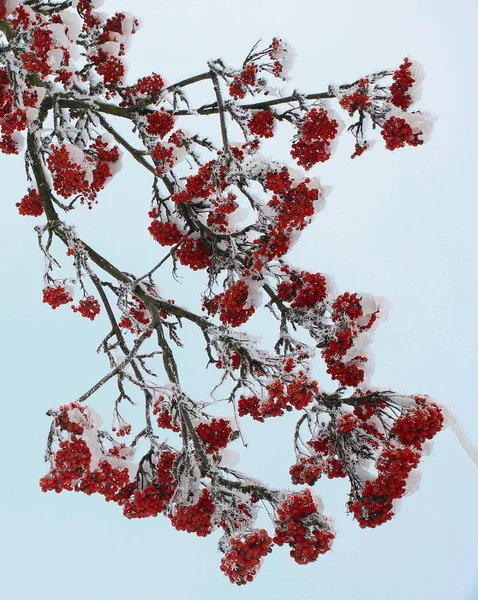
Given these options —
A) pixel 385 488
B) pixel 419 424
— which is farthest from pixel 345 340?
pixel 385 488

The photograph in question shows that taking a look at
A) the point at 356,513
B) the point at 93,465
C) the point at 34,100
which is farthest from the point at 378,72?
the point at 93,465

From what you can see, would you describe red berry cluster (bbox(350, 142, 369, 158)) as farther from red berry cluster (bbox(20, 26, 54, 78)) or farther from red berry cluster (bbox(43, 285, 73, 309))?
red berry cluster (bbox(43, 285, 73, 309))

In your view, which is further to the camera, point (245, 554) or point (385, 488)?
point (385, 488)

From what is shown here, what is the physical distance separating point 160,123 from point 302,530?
429cm

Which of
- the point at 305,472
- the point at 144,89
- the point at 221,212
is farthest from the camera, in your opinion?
the point at 144,89

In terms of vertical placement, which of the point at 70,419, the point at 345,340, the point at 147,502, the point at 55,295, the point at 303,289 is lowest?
the point at 147,502

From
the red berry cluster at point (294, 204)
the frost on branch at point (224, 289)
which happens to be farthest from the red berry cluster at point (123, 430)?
the red berry cluster at point (294, 204)

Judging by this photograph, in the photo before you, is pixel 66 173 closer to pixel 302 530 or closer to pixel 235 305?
pixel 235 305

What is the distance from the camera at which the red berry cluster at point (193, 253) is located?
6.24m

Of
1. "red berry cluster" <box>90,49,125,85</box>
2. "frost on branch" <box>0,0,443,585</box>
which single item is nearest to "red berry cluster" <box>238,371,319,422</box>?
"frost on branch" <box>0,0,443,585</box>

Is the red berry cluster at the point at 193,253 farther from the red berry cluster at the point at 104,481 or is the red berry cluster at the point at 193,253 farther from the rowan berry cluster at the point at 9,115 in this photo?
the red berry cluster at the point at 104,481

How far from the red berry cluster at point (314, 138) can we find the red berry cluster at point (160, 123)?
4.55 feet

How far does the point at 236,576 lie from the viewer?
463cm

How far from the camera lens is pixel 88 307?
651 cm
